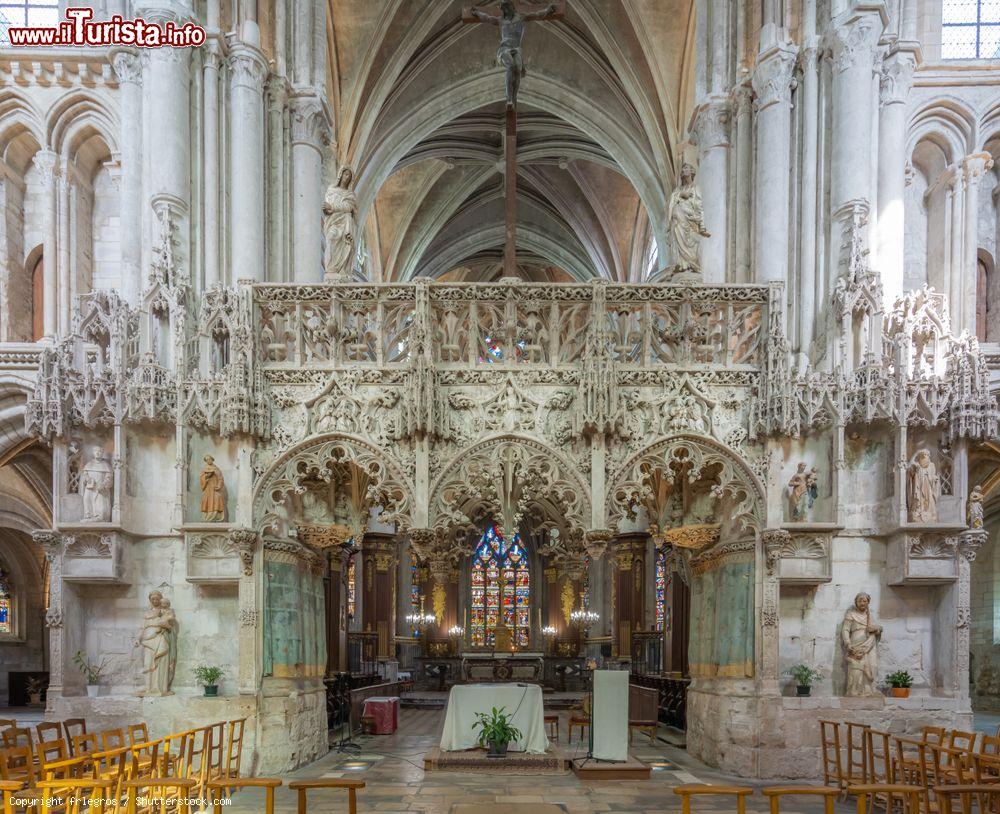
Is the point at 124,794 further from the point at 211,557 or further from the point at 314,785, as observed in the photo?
the point at 211,557

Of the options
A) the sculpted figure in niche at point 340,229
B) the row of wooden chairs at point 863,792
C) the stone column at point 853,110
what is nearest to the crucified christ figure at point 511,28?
the sculpted figure in niche at point 340,229

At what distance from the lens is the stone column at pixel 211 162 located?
14.0m

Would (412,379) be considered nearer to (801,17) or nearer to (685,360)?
(685,360)

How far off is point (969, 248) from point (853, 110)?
420 centimetres

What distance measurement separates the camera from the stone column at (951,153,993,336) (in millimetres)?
15797

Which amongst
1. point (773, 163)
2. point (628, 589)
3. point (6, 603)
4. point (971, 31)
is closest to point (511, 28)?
point (773, 163)

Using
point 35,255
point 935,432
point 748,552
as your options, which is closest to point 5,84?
point 35,255

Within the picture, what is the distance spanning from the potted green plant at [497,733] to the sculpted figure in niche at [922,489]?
6.50 metres

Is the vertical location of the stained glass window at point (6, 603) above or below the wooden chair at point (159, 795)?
below

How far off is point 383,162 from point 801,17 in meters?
13.9

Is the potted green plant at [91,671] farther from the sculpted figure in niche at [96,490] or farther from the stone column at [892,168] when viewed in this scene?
the stone column at [892,168]

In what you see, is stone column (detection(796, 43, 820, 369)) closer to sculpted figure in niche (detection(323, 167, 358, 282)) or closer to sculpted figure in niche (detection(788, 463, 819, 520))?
sculpted figure in niche (detection(788, 463, 819, 520))

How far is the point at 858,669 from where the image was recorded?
12461 millimetres

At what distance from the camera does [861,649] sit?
12438 millimetres
